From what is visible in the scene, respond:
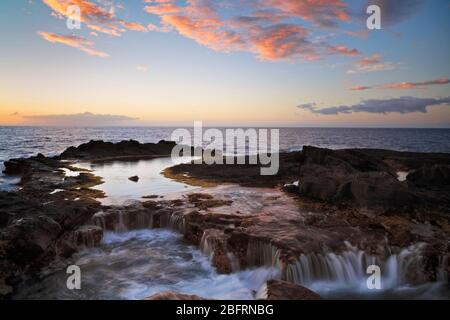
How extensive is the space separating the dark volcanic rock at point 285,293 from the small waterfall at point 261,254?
338 centimetres

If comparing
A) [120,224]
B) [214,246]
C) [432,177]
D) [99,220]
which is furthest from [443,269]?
[99,220]

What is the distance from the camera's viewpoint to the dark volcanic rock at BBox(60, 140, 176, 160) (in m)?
43.7

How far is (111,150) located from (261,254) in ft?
131

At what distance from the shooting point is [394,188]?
16.1 metres

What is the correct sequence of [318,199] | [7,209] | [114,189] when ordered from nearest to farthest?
1. [7,209]
2. [318,199]
3. [114,189]

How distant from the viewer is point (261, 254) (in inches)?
457

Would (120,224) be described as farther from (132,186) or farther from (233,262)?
(132,186)

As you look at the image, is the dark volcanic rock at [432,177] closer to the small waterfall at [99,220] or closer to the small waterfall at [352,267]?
the small waterfall at [352,267]

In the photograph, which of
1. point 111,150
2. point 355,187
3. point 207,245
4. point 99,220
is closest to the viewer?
point 207,245

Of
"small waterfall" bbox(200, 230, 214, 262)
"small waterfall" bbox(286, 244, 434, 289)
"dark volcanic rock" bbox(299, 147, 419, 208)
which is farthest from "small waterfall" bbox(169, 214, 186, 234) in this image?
"dark volcanic rock" bbox(299, 147, 419, 208)

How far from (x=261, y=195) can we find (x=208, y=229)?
7.28m

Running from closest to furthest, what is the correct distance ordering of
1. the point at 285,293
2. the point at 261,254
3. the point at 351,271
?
the point at 285,293 < the point at 351,271 < the point at 261,254

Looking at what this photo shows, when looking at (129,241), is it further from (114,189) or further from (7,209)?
(114,189)
